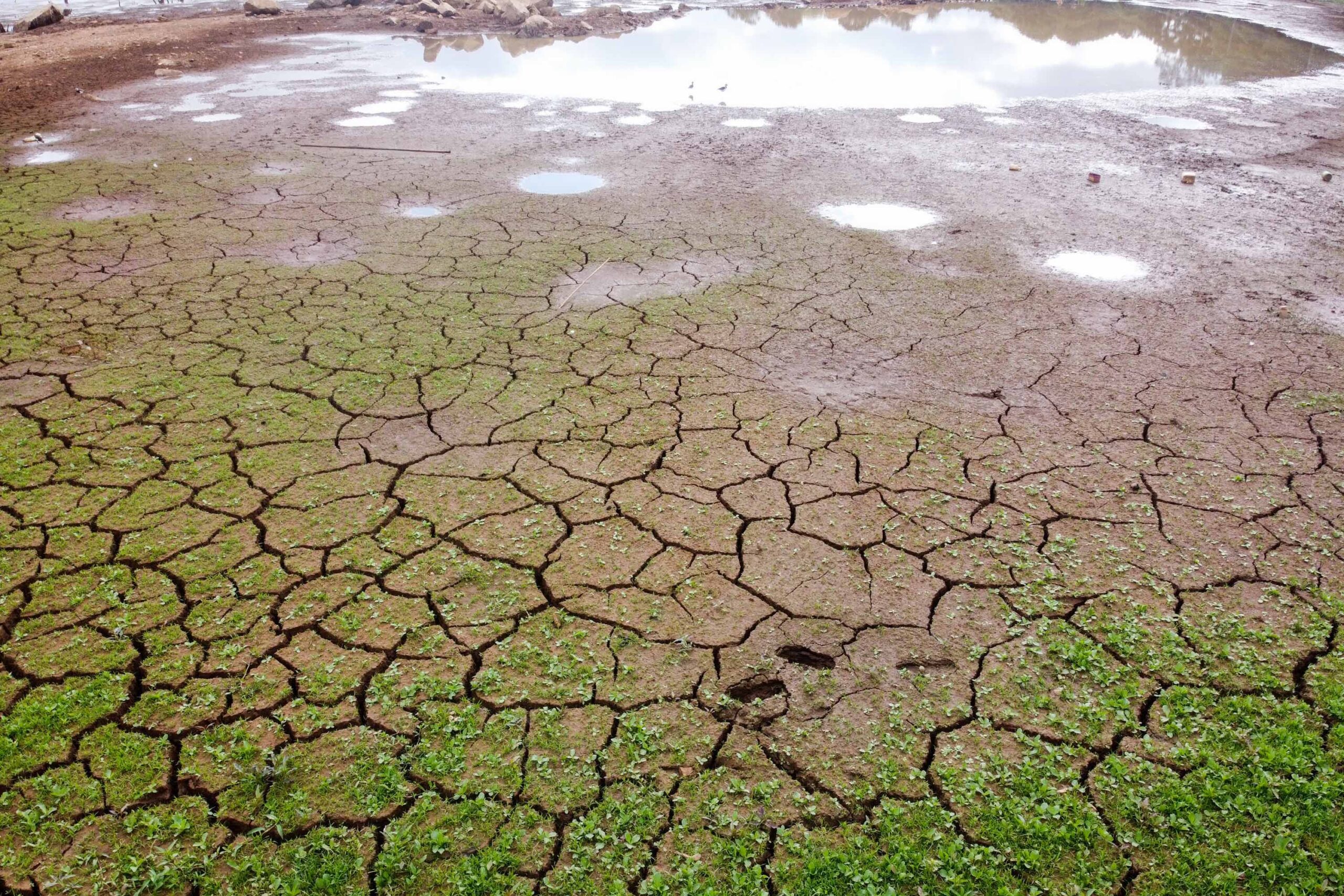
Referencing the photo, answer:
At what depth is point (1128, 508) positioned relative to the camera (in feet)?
10.5

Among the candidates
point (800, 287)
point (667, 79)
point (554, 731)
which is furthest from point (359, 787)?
point (667, 79)

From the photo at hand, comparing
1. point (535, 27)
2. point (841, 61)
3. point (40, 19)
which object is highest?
point (535, 27)

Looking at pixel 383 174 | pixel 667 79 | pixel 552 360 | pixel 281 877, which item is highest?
pixel 667 79

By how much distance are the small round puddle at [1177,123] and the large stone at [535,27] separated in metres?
11.7

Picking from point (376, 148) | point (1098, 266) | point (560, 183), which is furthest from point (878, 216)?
point (376, 148)

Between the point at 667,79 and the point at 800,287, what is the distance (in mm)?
8714

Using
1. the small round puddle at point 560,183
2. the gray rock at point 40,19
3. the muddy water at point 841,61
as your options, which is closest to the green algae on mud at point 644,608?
the small round puddle at point 560,183

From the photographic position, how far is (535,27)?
16.5 m

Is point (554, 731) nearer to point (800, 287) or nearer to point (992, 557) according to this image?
point (992, 557)

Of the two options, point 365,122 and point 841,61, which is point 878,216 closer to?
point 365,122

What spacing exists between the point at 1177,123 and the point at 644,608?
33.9 feet

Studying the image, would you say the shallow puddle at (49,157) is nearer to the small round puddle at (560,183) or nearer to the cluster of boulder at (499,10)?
the small round puddle at (560,183)

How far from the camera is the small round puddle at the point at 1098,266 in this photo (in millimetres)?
5402

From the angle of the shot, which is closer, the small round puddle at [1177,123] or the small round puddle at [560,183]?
the small round puddle at [560,183]
